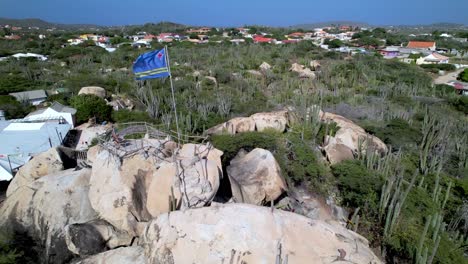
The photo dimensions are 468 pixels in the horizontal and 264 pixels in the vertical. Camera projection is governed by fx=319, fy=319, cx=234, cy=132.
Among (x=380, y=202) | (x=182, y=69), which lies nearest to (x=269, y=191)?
(x=380, y=202)

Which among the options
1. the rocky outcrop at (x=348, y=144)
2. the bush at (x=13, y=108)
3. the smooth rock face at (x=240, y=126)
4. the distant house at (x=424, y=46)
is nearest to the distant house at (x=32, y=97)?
the bush at (x=13, y=108)

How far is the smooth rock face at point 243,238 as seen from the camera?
6.54m

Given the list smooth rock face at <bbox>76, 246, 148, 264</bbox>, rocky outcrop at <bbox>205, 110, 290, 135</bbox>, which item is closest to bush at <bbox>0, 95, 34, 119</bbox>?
rocky outcrop at <bbox>205, 110, 290, 135</bbox>

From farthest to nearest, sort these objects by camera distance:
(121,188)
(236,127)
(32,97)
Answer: (32,97) < (236,127) < (121,188)

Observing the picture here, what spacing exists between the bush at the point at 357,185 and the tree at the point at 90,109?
547 inches

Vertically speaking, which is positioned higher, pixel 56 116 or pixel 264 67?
pixel 56 116

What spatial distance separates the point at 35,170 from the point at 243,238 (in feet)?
25.4

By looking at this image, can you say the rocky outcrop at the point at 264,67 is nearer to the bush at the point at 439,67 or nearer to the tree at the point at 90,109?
the tree at the point at 90,109

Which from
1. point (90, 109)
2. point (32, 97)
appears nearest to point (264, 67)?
point (90, 109)

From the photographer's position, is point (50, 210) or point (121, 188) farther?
point (50, 210)

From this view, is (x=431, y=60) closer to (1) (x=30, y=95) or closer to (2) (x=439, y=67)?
(2) (x=439, y=67)

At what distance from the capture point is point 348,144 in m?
13.3

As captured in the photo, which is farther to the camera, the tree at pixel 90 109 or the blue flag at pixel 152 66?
the tree at pixel 90 109

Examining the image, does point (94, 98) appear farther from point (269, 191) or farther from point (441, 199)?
point (441, 199)
